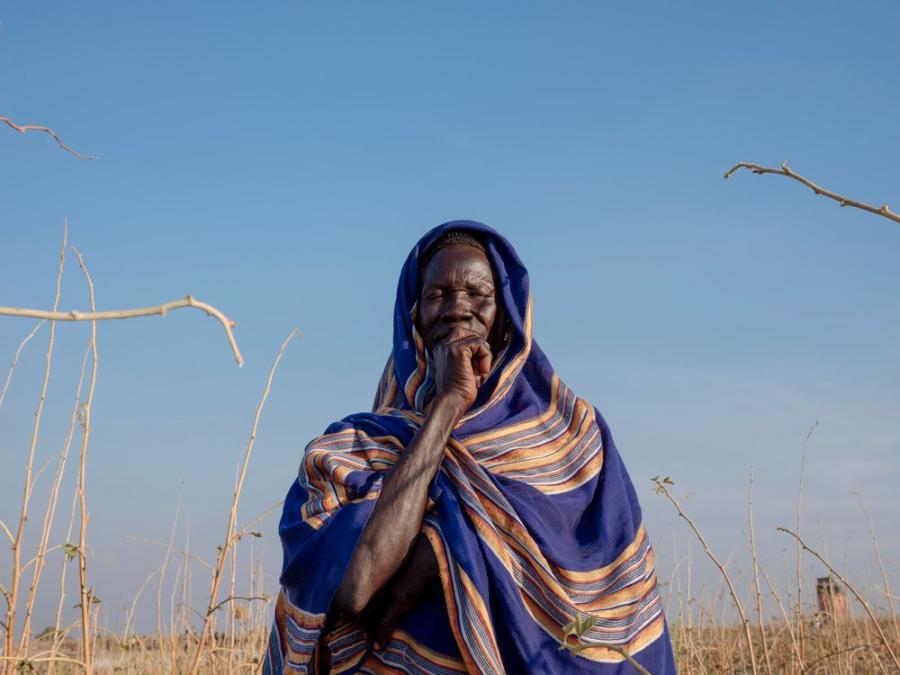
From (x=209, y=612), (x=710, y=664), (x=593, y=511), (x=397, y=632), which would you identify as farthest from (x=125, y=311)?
(x=710, y=664)

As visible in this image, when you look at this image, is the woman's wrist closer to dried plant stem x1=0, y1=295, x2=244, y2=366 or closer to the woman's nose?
the woman's nose

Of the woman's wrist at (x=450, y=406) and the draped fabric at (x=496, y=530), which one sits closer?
the draped fabric at (x=496, y=530)

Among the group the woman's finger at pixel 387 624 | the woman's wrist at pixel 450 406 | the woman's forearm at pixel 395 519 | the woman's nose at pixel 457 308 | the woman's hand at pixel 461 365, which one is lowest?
the woman's finger at pixel 387 624

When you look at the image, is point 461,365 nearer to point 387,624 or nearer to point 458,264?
point 458,264

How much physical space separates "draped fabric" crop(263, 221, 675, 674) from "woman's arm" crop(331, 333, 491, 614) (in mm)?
49

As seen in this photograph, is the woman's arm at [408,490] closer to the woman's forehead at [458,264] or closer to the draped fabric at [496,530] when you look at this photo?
the draped fabric at [496,530]

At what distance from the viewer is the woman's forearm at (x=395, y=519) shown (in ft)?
7.67

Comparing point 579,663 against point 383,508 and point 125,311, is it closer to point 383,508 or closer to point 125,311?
point 383,508

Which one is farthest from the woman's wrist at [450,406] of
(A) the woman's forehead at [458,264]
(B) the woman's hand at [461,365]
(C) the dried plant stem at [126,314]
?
(C) the dried plant stem at [126,314]

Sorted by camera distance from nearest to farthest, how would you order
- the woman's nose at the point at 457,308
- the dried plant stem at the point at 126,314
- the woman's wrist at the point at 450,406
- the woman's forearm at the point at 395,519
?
1. the dried plant stem at the point at 126,314
2. the woman's forearm at the point at 395,519
3. the woman's wrist at the point at 450,406
4. the woman's nose at the point at 457,308

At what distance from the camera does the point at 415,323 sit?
9.89 ft

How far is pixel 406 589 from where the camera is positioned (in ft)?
7.92

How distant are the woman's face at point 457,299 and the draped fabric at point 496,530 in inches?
2.1

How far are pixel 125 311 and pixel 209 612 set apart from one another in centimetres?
253
